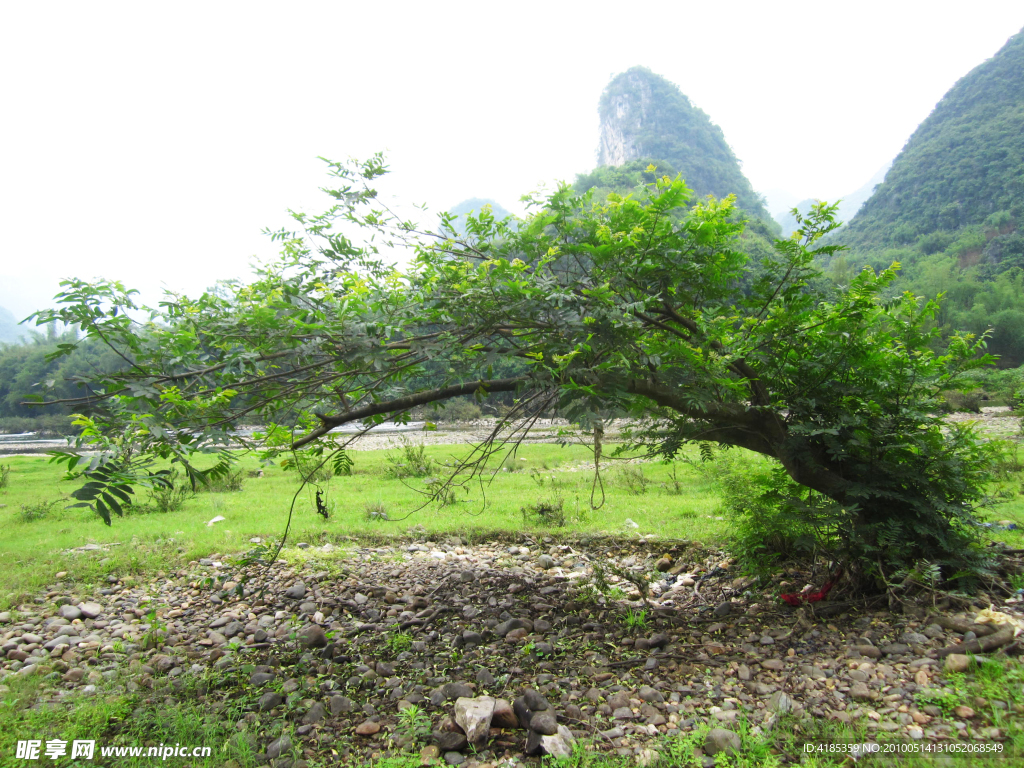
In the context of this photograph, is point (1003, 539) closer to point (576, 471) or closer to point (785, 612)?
point (785, 612)

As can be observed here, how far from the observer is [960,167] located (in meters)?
54.0

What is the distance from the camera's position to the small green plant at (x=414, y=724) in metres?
2.97

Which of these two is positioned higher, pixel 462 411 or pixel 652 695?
pixel 462 411

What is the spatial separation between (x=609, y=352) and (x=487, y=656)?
7.45 feet

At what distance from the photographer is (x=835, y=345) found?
398 centimetres

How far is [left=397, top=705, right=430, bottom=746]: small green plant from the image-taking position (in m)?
2.97

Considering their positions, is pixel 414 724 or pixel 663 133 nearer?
pixel 414 724

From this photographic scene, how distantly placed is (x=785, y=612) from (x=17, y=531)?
957 cm

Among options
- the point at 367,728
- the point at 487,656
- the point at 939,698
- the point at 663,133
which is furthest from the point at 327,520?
the point at 663,133

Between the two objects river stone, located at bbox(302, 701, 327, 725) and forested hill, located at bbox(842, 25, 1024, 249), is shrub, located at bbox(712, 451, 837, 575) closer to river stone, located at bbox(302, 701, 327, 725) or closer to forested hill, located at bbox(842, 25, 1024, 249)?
river stone, located at bbox(302, 701, 327, 725)

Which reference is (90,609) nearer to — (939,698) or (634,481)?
(939,698)

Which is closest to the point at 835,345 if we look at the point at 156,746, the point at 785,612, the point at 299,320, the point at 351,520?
the point at 785,612

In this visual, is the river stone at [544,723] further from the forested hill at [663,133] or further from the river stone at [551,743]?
the forested hill at [663,133]

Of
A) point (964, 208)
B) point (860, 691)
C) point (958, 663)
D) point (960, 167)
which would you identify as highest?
point (960, 167)
